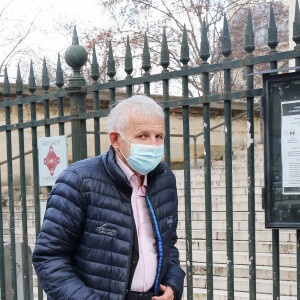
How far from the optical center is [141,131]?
283 cm

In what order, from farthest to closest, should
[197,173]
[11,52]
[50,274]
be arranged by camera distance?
[11,52], [197,173], [50,274]

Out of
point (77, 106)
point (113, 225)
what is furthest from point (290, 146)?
point (77, 106)

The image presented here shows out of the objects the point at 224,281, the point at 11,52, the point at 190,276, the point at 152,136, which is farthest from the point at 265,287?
the point at 11,52

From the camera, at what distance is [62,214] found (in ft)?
9.09

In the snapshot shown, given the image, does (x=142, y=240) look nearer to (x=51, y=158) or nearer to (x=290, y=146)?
(x=290, y=146)

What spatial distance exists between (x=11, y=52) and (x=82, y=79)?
20.9 metres

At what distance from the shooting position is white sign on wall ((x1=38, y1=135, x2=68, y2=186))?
4.55 m

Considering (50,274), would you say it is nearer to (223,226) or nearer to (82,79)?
(82,79)

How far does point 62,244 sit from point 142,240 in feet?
1.26

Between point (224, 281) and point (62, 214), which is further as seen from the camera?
point (224, 281)

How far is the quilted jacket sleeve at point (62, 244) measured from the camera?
2725mm

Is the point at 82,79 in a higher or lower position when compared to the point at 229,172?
higher

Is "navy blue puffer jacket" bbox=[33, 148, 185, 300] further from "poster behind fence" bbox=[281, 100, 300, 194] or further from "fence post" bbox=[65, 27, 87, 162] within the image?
"fence post" bbox=[65, 27, 87, 162]

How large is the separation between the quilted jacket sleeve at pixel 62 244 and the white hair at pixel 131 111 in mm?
323
